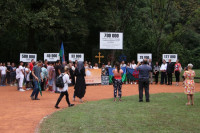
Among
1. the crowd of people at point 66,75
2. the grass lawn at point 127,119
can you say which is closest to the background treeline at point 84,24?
the crowd of people at point 66,75

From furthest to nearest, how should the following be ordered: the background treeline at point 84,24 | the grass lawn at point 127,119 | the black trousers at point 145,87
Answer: the background treeline at point 84,24 → the black trousers at point 145,87 → the grass lawn at point 127,119

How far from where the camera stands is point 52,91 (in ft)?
61.0

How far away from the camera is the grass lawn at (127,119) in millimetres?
7855

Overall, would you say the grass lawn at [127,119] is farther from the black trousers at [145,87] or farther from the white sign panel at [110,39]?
the white sign panel at [110,39]

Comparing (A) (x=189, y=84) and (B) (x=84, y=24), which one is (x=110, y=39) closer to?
(B) (x=84, y=24)

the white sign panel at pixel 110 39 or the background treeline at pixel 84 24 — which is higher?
the background treeline at pixel 84 24

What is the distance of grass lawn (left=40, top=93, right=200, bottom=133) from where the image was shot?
7.86 m

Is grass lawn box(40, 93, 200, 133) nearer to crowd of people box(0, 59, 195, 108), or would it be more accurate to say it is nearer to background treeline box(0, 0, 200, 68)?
crowd of people box(0, 59, 195, 108)

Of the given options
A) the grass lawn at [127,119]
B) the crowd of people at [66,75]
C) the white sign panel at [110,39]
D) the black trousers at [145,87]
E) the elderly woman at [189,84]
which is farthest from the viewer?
the white sign panel at [110,39]

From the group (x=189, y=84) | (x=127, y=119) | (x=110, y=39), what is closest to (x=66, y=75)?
(x=127, y=119)

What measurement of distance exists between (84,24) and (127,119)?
1013 inches

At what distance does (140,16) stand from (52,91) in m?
23.4

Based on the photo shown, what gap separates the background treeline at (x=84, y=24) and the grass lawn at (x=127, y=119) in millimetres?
18140

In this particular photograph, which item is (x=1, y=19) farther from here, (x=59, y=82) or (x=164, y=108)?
(x=164, y=108)
